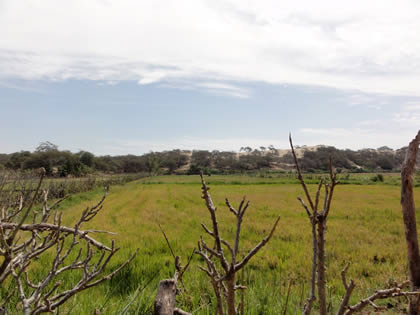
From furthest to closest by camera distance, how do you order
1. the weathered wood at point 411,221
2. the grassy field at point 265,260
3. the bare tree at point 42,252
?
the grassy field at point 265,260
the bare tree at point 42,252
the weathered wood at point 411,221

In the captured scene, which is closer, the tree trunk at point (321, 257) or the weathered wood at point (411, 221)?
the tree trunk at point (321, 257)

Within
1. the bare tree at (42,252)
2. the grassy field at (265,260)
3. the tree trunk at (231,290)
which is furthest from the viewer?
the grassy field at (265,260)

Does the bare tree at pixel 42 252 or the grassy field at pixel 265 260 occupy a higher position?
the bare tree at pixel 42 252

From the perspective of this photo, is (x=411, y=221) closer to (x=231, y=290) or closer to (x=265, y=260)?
(x=231, y=290)

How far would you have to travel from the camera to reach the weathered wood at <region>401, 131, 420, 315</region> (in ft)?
2.83

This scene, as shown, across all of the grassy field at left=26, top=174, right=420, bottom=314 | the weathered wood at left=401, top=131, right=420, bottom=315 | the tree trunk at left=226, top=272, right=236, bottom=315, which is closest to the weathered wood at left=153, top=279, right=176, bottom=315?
the tree trunk at left=226, top=272, right=236, bottom=315

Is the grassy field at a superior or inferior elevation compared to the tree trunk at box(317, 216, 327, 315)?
inferior

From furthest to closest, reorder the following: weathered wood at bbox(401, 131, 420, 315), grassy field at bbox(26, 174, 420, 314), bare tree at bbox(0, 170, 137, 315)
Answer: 1. grassy field at bbox(26, 174, 420, 314)
2. bare tree at bbox(0, 170, 137, 315)
3. weathered wood at bbox(401, 131, 420, 315)

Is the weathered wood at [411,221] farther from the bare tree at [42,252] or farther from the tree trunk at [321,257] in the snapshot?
the bare tree at [42,252]

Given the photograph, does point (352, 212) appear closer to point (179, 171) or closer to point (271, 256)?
point (271, 256)

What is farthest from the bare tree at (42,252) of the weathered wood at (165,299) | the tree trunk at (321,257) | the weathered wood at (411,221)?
the weathered wood at (411,221)

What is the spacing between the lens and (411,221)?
864 mm

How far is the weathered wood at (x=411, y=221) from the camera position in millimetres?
862

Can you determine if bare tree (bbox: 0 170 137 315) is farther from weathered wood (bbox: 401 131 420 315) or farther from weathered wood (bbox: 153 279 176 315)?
weathered wood (bbox: 401 131 420 315)
